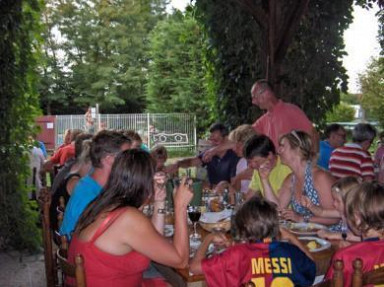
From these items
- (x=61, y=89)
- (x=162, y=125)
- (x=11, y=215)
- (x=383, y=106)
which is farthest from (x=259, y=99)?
(x=61, y=89)

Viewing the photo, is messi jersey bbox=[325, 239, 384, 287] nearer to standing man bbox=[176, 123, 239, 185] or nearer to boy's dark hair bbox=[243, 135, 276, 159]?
boy's dark hair bbox=[243, 135, 276, 159]

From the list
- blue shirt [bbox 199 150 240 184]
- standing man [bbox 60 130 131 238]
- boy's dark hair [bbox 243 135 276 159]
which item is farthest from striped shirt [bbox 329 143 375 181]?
standing man [bbox 60 130 131 238]

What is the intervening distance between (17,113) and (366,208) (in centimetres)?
360

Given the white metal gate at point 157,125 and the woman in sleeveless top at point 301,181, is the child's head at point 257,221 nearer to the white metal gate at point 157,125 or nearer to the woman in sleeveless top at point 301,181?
the woman in sleeveless top at point 301,181

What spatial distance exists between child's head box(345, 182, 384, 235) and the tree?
1397 cm

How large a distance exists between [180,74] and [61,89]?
572cm

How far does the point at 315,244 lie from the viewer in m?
2.31

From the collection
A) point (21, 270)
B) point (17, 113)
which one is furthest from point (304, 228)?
point (17, 113)

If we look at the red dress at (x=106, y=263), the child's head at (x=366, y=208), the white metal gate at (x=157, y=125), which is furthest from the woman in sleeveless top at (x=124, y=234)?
the white metal gate at (x=157, y=125)

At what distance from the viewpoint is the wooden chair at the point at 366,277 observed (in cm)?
138

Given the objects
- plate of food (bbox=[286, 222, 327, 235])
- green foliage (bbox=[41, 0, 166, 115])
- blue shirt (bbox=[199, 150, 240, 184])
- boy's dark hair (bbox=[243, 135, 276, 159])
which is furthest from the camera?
green foliage (bbox=[41, 0, 166, 115])

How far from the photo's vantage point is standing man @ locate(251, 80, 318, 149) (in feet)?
14.7

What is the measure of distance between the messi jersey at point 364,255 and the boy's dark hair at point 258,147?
147 centimetres

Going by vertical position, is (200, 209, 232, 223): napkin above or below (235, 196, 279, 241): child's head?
below
